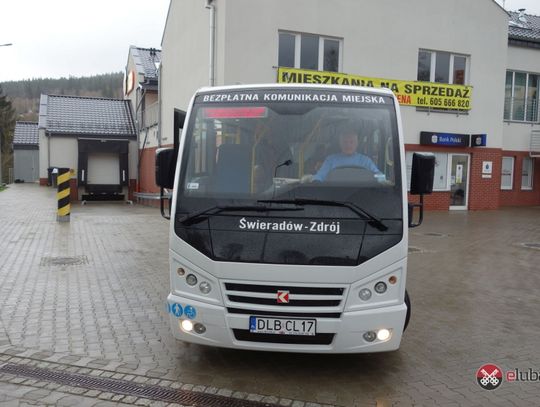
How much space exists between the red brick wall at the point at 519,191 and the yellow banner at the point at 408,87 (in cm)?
501

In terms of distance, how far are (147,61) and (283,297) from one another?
94.7ft

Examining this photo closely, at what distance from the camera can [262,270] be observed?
13.8 feet

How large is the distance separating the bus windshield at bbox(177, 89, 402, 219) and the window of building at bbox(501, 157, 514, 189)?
21399 mm

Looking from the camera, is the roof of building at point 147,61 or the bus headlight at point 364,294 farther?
the roof of building at point 147,61

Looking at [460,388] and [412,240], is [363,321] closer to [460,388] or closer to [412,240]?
[460,388]

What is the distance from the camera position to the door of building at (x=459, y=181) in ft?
67.6

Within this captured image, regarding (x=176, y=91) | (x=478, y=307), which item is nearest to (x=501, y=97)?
(x=176, y=91)

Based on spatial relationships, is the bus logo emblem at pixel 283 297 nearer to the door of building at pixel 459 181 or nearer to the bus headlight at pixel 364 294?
the bus headlight at pixel 364 294

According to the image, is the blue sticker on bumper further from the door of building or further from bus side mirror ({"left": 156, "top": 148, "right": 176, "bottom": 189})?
the door of building

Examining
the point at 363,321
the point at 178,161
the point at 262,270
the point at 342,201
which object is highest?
the point at 178,161

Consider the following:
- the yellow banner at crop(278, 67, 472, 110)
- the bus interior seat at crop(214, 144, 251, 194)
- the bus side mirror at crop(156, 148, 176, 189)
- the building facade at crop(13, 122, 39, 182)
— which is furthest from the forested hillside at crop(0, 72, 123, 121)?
the bus interior seat at crop(214, 144, 251, 194)

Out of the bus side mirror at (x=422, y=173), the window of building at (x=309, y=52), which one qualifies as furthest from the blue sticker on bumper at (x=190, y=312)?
the window of building at (x=309, y=52)

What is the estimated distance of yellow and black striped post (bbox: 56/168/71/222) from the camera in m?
15.3

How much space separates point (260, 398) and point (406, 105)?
54.8 feet
